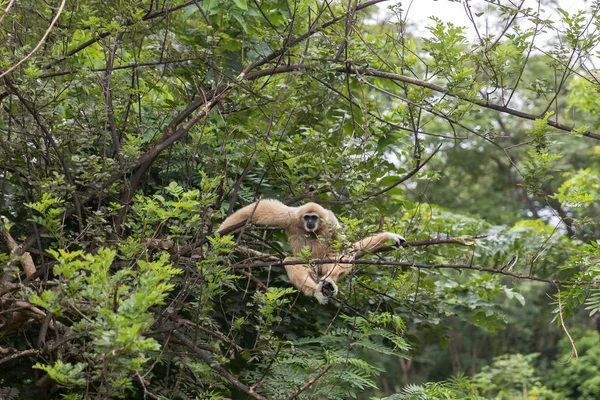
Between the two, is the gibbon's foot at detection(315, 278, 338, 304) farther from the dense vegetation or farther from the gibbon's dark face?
the gibbon's dark face

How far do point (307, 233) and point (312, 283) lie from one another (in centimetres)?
58

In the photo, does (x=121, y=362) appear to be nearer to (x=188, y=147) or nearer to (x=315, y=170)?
(x=188, y=147)

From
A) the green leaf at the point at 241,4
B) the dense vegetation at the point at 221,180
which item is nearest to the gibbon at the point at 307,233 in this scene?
the dense vegetation at the point at 221,180

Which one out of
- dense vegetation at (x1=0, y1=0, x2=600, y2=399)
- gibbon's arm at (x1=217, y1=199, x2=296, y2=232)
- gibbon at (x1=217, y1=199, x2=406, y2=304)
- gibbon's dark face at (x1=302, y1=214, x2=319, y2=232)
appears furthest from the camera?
gibbon's dark face at (x1=302, y1=214, x2=319, y2=232)

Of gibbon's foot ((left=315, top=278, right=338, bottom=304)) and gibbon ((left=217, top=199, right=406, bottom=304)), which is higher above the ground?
gibbon ((left=217, top=199, right=406, bottom=304))

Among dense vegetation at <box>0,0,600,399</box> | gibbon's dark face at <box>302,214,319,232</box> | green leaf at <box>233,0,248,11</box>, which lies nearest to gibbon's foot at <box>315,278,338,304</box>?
dense vegetation at <box>0,0,600,399</box>

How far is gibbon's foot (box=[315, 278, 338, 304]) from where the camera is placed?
5.67 meters

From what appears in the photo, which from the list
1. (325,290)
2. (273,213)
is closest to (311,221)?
(273,213)

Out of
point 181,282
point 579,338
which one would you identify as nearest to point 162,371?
point 181,282

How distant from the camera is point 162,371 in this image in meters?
5.35

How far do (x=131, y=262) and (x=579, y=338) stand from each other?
18.1 metres

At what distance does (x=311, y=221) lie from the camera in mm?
6066

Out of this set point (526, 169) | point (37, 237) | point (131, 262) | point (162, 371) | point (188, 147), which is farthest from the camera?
point (162, 371)

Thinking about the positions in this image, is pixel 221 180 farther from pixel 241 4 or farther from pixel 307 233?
pixel 307 233
